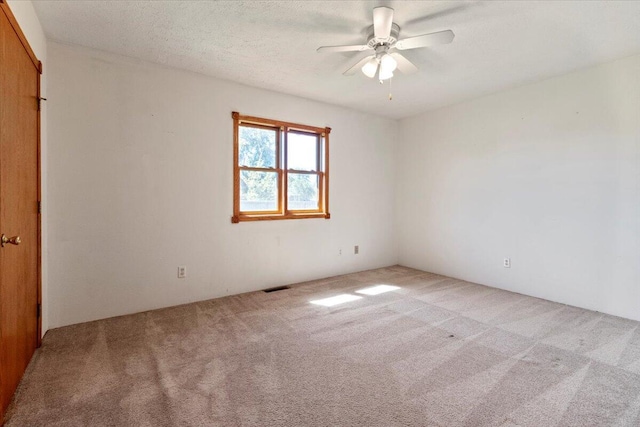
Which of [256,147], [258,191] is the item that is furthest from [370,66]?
[258,191]

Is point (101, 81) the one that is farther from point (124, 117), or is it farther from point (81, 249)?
point (81, 249)

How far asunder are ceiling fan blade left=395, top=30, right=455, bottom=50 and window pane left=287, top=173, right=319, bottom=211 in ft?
7.58

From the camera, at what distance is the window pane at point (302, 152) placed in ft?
14.0

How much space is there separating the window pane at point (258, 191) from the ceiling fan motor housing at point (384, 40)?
2.11 metres

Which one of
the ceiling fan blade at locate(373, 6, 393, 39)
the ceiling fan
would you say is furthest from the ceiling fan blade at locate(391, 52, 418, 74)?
the ceiling fan blade at locate(373, 6, 393, 39)

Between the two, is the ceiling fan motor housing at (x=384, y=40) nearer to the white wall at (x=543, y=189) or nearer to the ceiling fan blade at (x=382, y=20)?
the ceiling fan blade at (x=382, y=20)

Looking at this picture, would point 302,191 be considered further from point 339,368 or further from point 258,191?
point 339,368

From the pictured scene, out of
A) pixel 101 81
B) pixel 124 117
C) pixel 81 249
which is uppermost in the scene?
pixel 101 81

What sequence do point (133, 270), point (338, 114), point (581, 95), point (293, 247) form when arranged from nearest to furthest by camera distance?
1. point (133, 270)
2. point (581, 95)
3. point (293, 247)
4. point (338, 114)

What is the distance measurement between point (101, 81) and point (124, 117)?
1.19 feet

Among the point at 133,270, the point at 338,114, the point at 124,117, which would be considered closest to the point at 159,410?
the point at 133,270

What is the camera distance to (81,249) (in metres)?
2.85

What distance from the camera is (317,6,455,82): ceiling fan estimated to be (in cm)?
212

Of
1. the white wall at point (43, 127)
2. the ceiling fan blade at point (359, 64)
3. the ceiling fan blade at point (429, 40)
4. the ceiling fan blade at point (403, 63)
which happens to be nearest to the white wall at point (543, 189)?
the ceiling fan blade at point (403, 63)
